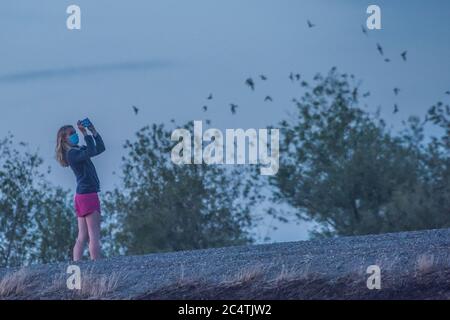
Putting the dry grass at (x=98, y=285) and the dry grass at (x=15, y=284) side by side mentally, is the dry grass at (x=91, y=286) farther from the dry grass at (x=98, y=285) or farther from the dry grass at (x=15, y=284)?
the dry grass at (x=15, y=284)

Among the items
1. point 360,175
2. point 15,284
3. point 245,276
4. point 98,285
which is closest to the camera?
point 245,276

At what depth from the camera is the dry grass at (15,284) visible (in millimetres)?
13134

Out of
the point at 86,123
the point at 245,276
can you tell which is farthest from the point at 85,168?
the point at 245,276

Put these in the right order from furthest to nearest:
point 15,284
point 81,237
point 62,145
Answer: point 81,237 < point 62,145 < point 15,284

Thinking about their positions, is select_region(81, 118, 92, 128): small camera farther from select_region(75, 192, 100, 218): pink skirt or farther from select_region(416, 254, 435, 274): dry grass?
select_region(416, 254, 435, 274): dry grass

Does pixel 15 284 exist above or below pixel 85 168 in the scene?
below

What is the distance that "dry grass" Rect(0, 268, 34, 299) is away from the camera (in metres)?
13.1

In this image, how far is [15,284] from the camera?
13344 mm

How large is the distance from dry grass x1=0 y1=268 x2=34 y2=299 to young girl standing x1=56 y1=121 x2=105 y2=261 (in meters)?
1.64

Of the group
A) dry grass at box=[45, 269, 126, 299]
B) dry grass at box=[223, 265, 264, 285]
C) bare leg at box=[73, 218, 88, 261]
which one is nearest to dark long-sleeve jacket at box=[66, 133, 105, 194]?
bare leg at box=[73, 218, 88, 261]

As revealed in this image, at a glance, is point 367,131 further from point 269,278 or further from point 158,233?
point 269,278

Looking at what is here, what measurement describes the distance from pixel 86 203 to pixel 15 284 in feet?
7.27

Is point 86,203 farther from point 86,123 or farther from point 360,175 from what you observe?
point 360,175

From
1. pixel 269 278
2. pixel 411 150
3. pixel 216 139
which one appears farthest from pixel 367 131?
pixel 269 278
